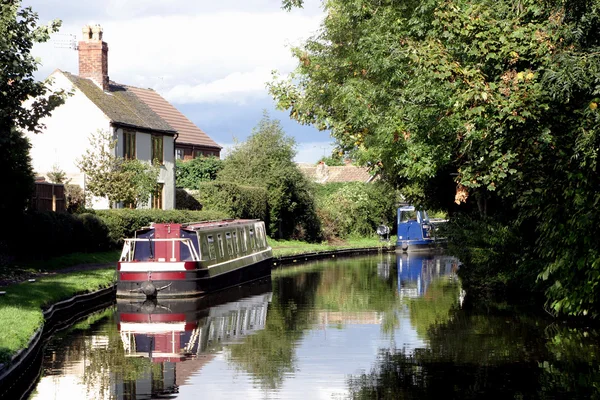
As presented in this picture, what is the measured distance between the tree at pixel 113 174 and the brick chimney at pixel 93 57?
199 inches

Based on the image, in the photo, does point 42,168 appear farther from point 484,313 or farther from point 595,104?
point 595,104

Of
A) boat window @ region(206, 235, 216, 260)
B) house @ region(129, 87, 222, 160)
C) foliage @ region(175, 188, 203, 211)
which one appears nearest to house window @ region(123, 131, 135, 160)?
foliage @ region(175, 188, 203, 211)

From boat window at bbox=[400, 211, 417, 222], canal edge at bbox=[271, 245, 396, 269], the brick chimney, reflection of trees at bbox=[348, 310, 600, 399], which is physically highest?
the brick chimney

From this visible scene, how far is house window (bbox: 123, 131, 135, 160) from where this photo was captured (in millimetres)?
44781

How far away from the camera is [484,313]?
21.6m

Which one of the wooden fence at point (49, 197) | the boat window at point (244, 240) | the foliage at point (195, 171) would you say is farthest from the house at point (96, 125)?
the boat window at point (244, 240)

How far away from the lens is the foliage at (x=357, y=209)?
56.9 m

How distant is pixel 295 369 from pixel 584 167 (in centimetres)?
715

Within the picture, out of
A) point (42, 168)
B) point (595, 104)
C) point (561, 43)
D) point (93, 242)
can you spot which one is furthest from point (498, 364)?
point (42, 168)

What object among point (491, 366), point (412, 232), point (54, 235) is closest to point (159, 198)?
point (412, 232)

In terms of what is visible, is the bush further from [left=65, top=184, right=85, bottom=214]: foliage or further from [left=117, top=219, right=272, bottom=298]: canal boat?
[left=117, top=219, right=272, bottom=298]: canal boat

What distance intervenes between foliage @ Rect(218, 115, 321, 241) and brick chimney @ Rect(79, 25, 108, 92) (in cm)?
835

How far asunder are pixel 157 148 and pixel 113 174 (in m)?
8.06

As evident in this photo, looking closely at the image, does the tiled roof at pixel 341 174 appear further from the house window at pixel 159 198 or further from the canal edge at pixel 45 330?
the canal edge at pixel 45 330
